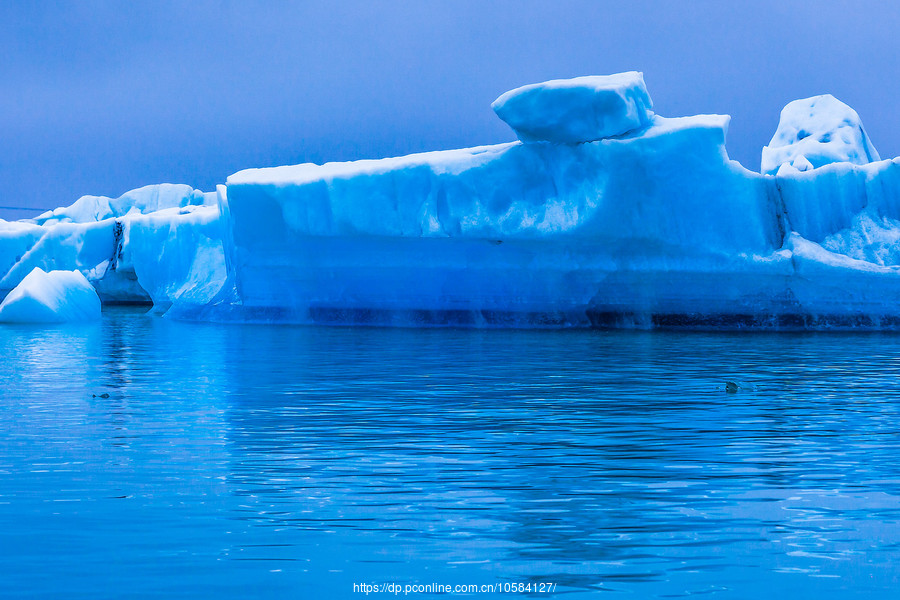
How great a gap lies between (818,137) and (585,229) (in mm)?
12252

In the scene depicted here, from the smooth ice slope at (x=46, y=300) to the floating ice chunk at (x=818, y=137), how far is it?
47.1 feet

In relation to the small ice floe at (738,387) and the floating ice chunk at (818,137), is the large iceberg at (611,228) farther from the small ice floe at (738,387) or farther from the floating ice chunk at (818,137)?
the floating ice chunk at (818,137)

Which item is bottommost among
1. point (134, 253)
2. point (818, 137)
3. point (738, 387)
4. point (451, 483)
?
point (451, 483)

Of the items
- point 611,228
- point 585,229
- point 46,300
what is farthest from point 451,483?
point 46,300

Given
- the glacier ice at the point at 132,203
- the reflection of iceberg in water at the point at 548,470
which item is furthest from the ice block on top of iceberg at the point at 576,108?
the glacier ice at the point at 132,203

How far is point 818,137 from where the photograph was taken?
967 inches

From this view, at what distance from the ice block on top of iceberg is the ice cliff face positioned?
0.03m

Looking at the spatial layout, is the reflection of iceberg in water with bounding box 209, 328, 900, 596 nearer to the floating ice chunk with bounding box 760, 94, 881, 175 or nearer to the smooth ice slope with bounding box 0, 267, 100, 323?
the smooth ice slope with bounding box 0, 267, 100, 323

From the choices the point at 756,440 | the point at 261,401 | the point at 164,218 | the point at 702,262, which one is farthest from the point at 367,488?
the point at 164,218

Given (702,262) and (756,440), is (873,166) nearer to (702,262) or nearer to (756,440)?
(702,262)

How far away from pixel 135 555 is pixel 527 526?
1.25 metres

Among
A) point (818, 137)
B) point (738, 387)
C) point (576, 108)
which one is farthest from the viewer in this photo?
point (818, 137)

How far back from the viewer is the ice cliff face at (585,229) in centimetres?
1449

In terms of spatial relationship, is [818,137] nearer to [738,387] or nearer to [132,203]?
[738,387]
